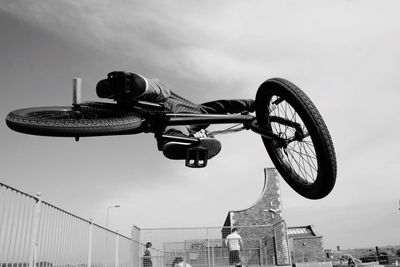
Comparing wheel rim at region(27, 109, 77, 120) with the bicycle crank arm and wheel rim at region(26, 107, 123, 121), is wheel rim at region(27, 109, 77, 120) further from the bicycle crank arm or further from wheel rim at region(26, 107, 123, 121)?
the bicycle crank arm

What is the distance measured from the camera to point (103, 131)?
3281mm

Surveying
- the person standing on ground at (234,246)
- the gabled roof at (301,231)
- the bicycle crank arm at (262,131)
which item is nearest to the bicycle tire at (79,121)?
the bicycle crank arm at (262,131)

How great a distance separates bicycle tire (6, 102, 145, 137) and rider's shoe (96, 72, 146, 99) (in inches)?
9.4

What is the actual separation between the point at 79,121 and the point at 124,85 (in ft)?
1.70

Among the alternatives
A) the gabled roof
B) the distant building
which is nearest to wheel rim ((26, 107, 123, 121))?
the distant building

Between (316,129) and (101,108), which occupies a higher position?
(101,108)

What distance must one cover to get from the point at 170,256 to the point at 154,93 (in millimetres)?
9349

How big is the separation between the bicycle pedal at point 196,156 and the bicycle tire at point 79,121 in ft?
2.43

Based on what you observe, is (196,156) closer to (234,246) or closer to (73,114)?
(73,114)

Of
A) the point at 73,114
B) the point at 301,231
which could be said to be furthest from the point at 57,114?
the point at 301,231

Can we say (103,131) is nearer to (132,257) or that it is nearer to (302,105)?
(302,105)

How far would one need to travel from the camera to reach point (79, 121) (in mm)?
3271

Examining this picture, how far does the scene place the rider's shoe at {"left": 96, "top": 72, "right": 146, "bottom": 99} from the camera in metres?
3.26

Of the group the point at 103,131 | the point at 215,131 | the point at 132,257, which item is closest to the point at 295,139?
the point at 215,131
